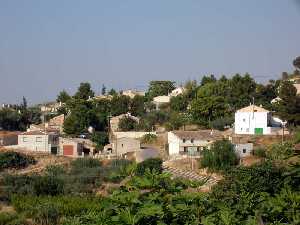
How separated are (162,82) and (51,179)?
40.5m

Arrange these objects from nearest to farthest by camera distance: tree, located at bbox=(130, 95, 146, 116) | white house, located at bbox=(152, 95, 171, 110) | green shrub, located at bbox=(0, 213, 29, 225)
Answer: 1. green shrub, located at bbox=(0, 213, 29, 225)
2. tree, located at bbox=(130, 95, 146, 116)
3. white house, located at bbox=(152, 95, 171, 110)

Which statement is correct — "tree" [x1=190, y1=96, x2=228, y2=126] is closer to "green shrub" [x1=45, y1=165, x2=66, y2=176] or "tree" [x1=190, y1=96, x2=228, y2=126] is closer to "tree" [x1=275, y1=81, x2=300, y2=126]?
"tree" [x1=275, y1=81, x2=300, y2=126]

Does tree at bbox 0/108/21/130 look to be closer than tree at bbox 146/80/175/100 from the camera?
Yes

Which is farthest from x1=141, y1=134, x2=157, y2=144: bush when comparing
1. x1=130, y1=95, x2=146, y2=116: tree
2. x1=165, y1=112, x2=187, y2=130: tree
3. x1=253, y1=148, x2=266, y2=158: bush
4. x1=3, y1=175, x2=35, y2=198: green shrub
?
x1=3, y1=175, x2=35, y2=198: green shrub

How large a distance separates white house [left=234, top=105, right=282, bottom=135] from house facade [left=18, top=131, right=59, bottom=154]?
12291 millimetres

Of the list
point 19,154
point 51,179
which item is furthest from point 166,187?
point 19,154

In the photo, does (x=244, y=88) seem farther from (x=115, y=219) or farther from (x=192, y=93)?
(x=115, y=219)

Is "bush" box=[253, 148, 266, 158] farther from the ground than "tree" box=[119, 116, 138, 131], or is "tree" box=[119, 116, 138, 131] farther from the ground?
"tree" box=[119, 116, 138, 131]

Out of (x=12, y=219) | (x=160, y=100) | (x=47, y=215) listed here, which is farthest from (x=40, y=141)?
(x=12, y=219)

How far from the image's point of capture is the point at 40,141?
39062mm

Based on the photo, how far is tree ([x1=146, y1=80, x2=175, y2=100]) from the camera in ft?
209

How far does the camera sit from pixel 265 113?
38.0 meters

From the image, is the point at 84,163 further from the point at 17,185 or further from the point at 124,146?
the point at 17,185

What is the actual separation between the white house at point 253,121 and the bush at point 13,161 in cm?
1375
